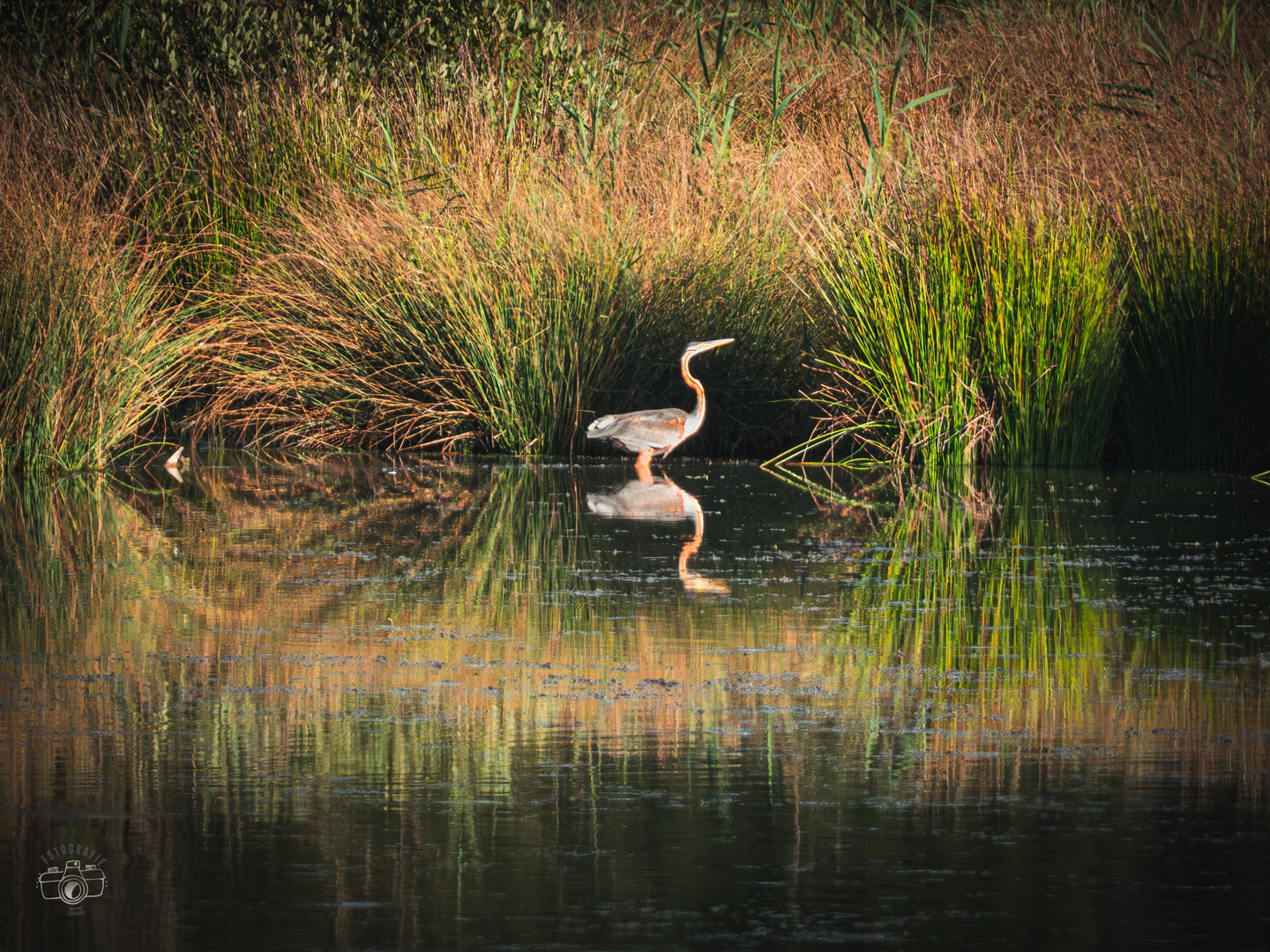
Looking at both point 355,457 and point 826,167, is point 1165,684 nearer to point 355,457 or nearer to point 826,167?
point 355,457

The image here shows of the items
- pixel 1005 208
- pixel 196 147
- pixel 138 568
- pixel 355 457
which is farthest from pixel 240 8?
Result: pixel 138 568

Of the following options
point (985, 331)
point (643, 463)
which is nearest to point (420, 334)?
point (643, 463)

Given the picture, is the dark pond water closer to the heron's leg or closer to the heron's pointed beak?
the heron's leg

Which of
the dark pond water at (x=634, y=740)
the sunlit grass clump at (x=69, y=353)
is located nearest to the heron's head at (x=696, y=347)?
the dark pond water at (x=634, y=740)

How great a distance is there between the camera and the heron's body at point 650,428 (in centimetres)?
962

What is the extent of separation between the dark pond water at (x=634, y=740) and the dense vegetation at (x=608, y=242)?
8.75 feet

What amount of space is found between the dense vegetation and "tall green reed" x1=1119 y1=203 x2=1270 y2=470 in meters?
0.02

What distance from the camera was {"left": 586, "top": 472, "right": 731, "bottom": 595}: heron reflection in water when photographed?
285 inches

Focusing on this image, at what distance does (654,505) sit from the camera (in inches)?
321

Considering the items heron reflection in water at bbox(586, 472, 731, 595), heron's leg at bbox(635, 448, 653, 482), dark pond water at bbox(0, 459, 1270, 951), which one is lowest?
dark pond water at bbox(0, 459, 1270, 951)

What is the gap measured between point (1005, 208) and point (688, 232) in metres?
2.25

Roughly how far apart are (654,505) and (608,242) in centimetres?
286

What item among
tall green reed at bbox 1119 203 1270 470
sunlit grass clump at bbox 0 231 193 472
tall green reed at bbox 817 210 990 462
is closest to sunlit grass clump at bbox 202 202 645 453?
sunlit grass clump at bbox 0 231 193 472

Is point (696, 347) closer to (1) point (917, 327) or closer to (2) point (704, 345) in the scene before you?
(2) point (704, 345)
